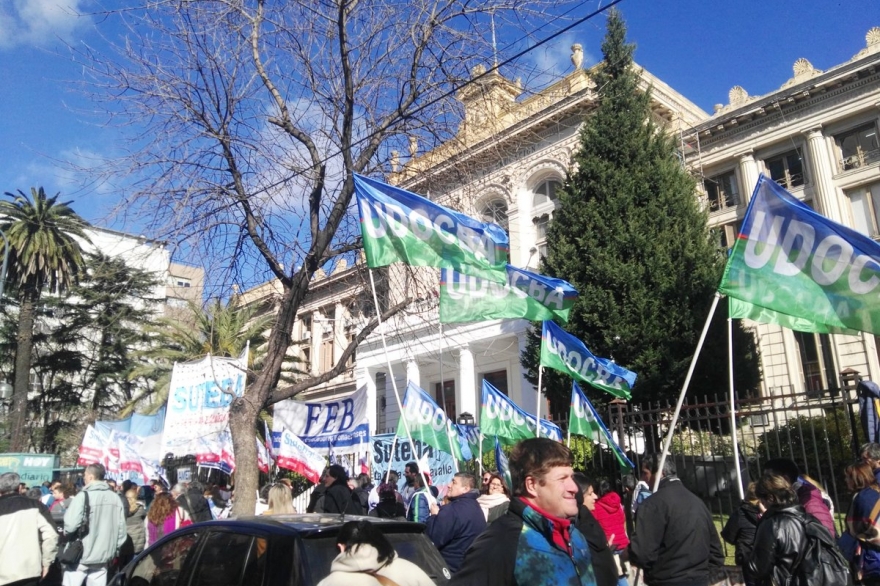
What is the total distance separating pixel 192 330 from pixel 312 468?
64.1ft

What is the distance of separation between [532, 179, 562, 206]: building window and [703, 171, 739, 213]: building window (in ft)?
18.1

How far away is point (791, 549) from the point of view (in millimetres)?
4148

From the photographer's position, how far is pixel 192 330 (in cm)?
2889

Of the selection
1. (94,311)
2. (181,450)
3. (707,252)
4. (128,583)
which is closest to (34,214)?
(94,311)

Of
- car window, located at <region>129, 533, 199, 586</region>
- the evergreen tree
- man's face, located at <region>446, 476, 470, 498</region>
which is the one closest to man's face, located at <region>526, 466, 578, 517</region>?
car window, located at <region>129, 533, 199, 586</region>

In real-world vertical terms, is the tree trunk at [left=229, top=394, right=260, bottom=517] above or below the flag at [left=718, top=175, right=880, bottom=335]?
below

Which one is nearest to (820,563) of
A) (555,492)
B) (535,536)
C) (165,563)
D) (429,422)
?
(555,492)

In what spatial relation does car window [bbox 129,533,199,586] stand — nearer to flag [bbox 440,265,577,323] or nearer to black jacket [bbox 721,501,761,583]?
black jacket [bbox 721,501,761,583]

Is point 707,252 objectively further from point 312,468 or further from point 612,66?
point 312,468

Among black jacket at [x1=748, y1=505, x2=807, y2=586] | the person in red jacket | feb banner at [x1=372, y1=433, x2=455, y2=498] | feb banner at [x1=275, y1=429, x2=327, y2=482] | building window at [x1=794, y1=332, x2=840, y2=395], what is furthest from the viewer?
building window at [x1=794, y1=332, x2=840, y2=395]

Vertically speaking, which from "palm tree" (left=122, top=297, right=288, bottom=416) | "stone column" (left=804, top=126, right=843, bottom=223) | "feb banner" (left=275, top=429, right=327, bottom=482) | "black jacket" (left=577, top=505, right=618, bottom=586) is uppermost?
"stone column" (left=804, top=126, right=843, bottom=223)

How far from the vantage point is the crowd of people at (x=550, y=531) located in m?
2.66

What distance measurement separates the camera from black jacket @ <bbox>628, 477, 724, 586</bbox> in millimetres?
4828

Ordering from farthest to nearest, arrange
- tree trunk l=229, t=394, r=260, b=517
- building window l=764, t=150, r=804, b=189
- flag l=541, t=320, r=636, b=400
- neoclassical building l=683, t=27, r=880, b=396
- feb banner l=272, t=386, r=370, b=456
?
building window l=764, t=150, r=804, b=189
neoclassical building l=683, t=27, r=880, b=396
feb banner l=272, t=386, r=370, b=456
flag l=541, t=320, r=636, b=400
tree trunk l=229, t=394, r=260, b=517
